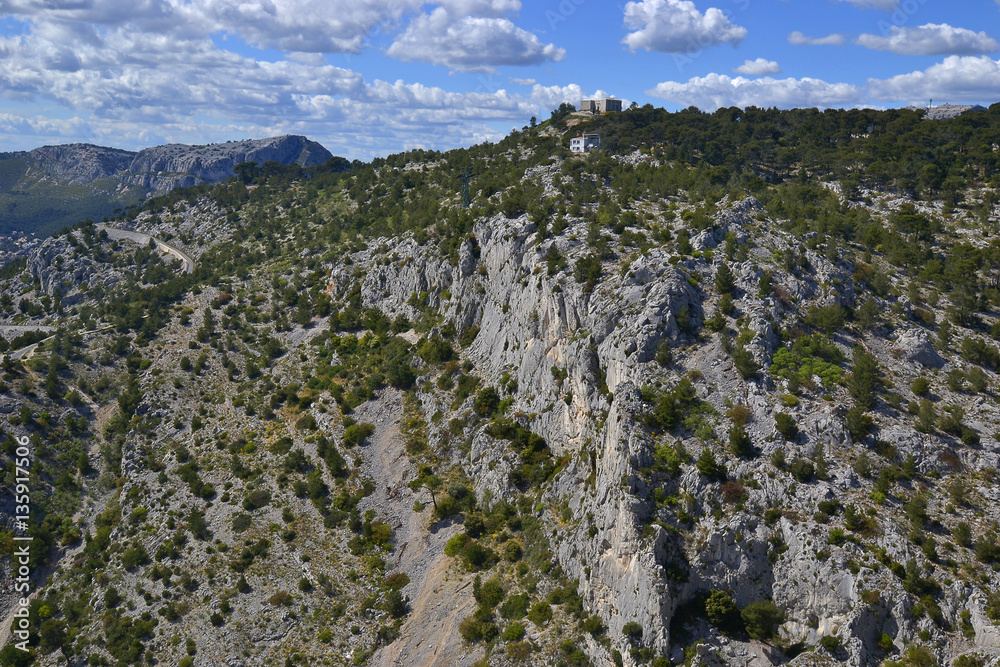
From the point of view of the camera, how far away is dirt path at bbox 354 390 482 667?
52969 millimetres

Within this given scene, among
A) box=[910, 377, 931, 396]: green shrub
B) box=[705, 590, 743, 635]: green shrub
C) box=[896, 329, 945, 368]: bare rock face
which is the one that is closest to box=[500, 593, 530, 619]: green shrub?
box=[705, 590, 743, 635]: green shrub

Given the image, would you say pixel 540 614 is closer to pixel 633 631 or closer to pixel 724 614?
pixel 633 631

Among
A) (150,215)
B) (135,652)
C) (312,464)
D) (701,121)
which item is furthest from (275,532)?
(150,215)

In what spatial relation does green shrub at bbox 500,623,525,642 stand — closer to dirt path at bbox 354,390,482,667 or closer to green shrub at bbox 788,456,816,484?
dirt path at bbox 354,390,482,667

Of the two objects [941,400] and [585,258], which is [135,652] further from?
[941,400]

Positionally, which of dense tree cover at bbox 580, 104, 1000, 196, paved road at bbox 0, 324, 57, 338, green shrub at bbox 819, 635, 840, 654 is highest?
dense tree cover at bbox 580, 104, 1000, 196

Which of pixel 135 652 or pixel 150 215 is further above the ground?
pixel 150 215

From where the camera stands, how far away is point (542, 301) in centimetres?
7350

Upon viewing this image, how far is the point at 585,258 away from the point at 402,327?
37.3 metres

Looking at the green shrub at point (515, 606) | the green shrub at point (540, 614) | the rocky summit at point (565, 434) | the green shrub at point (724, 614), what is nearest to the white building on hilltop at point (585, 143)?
the rocky summit at point (565, 434)

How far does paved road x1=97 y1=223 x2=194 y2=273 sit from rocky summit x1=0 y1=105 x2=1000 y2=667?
31.8 m

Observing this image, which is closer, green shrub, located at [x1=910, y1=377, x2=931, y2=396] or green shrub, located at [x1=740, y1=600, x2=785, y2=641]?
green shrub, located at [x1=740, y1=600, x2=785, y2=641]

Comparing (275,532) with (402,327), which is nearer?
(275,532)

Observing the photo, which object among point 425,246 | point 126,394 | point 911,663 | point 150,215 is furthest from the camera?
point 150,215
